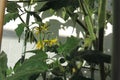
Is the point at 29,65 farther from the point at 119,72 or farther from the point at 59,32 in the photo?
the point at 59,32

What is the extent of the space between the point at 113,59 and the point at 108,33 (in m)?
1.10

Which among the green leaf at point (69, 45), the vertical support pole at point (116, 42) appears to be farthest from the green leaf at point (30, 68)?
the vertical support pole at point (116, 42)

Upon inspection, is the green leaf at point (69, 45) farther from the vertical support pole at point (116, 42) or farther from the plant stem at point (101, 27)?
the vertical support pole at point (116, 42)

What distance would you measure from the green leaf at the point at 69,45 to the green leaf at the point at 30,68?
0.34ft

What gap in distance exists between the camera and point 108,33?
49.2 inches

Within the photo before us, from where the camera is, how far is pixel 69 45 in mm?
570

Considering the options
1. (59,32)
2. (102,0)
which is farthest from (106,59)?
(59,32)

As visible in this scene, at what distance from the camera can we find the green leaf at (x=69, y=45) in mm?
559

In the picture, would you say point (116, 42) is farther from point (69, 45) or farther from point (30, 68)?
point (69, 45)

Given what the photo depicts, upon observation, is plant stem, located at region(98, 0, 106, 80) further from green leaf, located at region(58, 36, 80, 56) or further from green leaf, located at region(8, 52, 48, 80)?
green leaf, located at region(8, 52, 48, 80)

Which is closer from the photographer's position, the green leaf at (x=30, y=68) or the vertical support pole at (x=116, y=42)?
A: the vertical support pole at (x=116, y=42)

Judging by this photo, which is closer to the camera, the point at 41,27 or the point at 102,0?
the point at 102,0

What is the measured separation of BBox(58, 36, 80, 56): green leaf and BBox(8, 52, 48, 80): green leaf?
4.0 inches

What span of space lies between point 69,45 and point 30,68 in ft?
0.54
